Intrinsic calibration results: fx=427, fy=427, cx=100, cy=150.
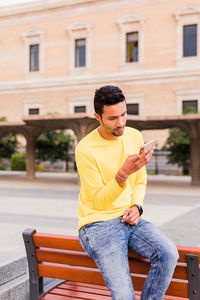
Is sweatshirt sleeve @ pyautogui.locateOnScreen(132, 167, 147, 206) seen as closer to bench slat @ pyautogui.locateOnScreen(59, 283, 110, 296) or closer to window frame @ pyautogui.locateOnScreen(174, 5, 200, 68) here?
bench slat @ pyautogui.locateOnScreen(59, 283, 110, 296)

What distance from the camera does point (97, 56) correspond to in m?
29.8

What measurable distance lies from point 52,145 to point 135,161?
2154cm

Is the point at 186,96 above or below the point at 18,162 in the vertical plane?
above

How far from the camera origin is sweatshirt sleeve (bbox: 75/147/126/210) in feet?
8.48

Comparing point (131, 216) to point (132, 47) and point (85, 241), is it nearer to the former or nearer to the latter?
point (85, 241)

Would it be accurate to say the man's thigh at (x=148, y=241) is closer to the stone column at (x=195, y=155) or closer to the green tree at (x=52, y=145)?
the stone column at (x=195, y=155)

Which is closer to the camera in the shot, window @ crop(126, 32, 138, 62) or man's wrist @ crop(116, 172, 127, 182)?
man's wrist @ crop(116, 172, 127, 182)

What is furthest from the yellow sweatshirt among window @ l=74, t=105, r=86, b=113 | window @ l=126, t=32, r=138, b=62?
window @ l=74, t=105, r=86, b=113

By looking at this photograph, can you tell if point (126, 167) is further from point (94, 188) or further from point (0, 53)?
point (0, 53)

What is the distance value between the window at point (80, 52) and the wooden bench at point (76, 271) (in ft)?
93.3

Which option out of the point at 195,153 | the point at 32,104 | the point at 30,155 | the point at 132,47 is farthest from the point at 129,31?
the point at 195,153

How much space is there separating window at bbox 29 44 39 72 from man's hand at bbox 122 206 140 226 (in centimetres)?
3057

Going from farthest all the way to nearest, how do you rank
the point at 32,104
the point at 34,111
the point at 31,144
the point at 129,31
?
the point at 34,111, the point at 32,104, the point at 129,31, the point at 31,144

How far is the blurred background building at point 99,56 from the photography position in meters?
27.3
